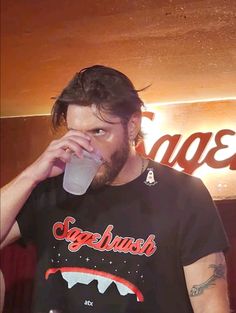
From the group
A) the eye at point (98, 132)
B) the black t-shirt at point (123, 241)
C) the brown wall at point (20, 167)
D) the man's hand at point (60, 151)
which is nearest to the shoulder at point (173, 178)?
the black t-shirt at point (123, 241)

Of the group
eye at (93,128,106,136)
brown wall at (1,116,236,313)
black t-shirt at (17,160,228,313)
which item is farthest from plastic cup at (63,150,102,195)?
brown wall at (1,116,236,313)

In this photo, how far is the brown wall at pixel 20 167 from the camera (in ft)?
11.3

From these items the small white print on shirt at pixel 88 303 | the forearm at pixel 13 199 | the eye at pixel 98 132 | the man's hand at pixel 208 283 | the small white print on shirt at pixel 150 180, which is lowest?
the small white print on shirt at pixel 88 303

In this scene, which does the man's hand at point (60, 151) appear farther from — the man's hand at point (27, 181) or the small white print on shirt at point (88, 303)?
the small white print on shirt at point (88, 303)

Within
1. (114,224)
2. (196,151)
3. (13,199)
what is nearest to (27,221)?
(13,199)

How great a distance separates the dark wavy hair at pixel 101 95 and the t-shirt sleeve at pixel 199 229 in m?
0.37

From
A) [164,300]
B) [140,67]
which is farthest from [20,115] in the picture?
[164,300]

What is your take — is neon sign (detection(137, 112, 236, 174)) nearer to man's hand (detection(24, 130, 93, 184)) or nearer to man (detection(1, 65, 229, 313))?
man (detection(1, 65, 229, 313))

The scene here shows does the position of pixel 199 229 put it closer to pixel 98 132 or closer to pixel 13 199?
pixel 98 132

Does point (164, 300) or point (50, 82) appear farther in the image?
point (50, 82)

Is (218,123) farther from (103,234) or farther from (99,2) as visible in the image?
(103,234)

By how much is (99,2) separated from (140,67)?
69cm

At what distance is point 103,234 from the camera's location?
1481 mm

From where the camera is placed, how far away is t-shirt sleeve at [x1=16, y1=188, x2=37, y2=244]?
1551 mm
